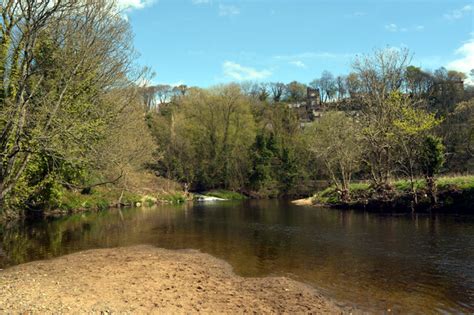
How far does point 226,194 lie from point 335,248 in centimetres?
4950

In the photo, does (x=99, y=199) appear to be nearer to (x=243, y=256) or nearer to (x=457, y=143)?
(x=243, y=256)

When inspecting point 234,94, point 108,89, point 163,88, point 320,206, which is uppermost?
point 163,88

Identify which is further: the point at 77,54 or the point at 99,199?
the point at 99,199

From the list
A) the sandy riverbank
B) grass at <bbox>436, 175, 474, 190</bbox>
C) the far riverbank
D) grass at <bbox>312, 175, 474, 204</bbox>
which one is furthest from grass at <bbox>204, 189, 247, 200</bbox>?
the sandy riverbank

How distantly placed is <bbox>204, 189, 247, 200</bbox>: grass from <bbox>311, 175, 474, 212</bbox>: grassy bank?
91.9 feet

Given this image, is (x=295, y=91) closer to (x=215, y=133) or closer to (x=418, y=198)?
(x=215, y=133)

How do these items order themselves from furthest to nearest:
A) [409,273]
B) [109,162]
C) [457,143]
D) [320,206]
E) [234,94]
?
[234,94] < [457,143] < [320,206] < [109,162] < [409,273]

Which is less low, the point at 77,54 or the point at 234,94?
the point at 234,94

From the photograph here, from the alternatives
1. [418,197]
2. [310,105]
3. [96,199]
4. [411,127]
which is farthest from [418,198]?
[310,105]

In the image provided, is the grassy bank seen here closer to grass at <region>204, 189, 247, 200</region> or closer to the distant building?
grass at <region>204, 189, 247, 200</region>

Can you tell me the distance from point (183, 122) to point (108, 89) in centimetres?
4862

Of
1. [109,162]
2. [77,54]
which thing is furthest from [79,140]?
[77,54]

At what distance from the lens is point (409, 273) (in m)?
12.3

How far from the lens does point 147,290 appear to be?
9.64 meters
